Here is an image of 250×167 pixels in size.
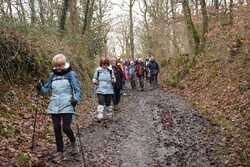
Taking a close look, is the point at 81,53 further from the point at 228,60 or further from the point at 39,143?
the point at 39,143

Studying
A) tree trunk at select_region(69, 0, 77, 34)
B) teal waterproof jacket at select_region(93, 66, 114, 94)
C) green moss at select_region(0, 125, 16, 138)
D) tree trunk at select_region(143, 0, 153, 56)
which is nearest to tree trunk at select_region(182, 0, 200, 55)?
tree trunk at select_region(69, 0, 77, 34)

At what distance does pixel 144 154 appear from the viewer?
531 cm

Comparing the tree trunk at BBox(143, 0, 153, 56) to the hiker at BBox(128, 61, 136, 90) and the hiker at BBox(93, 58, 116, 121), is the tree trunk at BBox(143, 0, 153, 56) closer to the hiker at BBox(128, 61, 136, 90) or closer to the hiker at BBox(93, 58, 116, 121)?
the hiker at BBox(128, 61, 136, 90)

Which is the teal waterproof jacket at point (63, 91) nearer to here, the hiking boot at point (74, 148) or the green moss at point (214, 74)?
the hiking boot at point (74, 148)

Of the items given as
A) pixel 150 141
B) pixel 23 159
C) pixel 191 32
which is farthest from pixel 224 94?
pixel 191 32

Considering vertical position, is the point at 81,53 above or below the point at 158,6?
below

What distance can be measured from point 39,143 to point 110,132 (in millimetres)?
2121

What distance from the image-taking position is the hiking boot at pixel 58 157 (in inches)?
184

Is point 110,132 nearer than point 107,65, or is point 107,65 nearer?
point 110,132

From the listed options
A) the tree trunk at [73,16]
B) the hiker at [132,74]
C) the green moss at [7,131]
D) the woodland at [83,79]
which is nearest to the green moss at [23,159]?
the woodland at [83,79]

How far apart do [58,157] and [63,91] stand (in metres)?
1.32

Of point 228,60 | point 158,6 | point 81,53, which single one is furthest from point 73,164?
point 158,6

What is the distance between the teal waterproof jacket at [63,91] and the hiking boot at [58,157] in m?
0.87

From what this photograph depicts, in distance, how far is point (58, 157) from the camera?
15.6 feet
